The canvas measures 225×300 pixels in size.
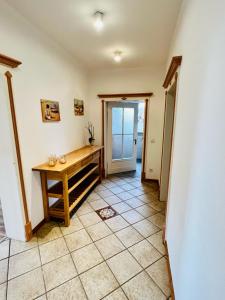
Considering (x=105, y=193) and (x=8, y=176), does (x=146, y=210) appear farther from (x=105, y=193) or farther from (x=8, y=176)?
(x=8, y=176)

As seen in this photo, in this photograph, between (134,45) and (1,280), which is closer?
(1,280)

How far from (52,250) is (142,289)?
1.08m

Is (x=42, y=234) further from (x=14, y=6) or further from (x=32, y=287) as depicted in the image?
(x=14, y=6)

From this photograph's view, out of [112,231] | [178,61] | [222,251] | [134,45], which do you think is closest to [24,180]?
[112,231]

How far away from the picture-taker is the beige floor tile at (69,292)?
1.38 meters

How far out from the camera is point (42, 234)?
2.13 meters

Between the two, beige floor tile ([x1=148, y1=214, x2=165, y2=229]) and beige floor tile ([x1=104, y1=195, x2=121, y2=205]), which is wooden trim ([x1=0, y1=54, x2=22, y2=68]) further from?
beige floor tile ([x1=148, y1=214, x2=165, y2=229])

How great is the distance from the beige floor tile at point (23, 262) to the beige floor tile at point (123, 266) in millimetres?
806

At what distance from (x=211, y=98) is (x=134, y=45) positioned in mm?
2282

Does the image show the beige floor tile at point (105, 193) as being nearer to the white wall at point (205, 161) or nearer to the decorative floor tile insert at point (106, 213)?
the decorative floor tile insert at point (106, 213)

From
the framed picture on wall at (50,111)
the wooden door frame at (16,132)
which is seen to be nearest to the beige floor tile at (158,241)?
the wooden door frame at (16,132)

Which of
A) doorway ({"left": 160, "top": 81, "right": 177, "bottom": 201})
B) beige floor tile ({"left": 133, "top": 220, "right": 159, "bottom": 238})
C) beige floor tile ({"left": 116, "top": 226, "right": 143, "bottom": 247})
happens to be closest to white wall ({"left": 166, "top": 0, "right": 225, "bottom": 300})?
beige floor tile ({"left": 116, "top": 226, "right": 143, "bottom": 247})

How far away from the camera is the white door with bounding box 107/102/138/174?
4.13 meters

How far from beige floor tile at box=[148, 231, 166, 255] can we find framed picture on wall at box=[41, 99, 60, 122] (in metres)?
2.21
